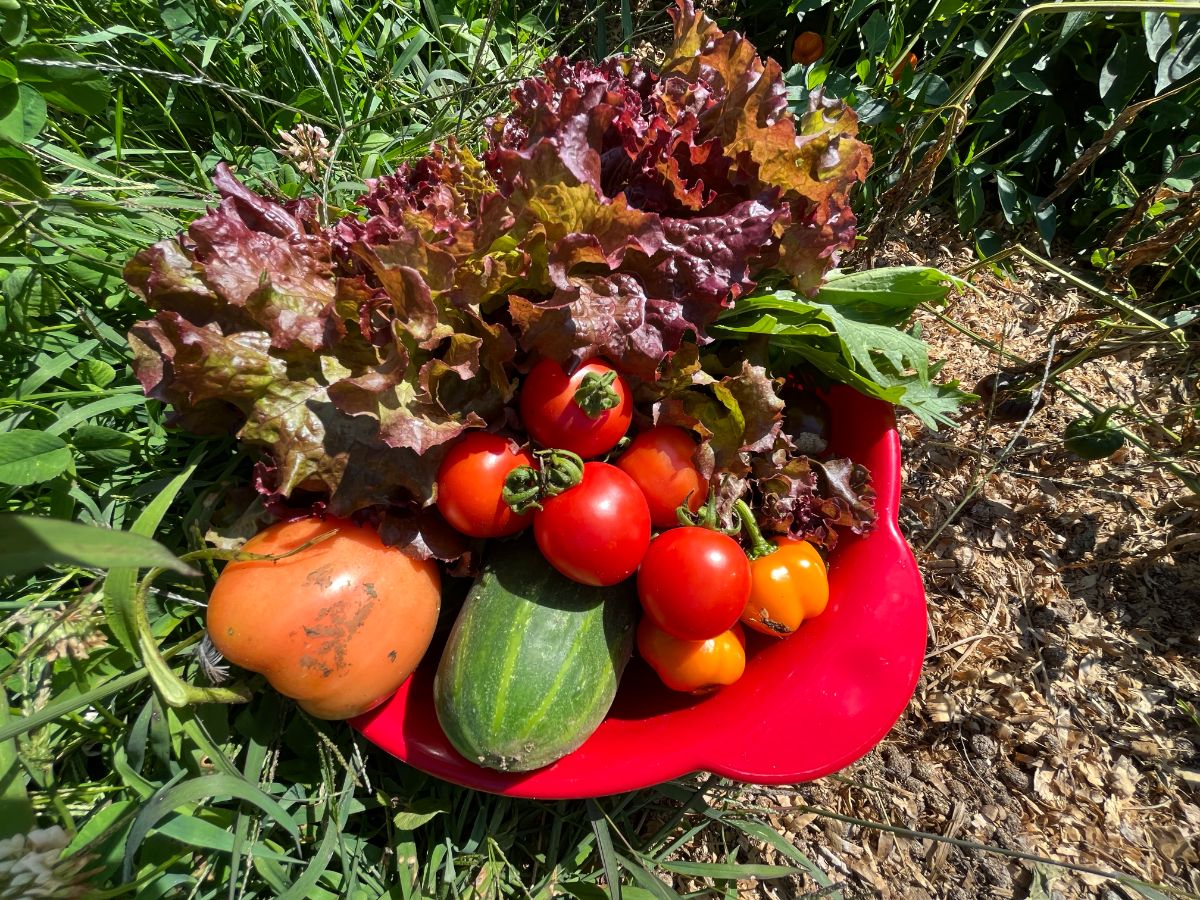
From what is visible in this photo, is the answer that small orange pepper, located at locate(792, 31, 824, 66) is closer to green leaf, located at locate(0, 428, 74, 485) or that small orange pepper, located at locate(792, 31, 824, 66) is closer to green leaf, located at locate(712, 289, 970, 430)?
green leaf, located at locate(712, 289, 970, 430)

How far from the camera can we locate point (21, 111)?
1398mm

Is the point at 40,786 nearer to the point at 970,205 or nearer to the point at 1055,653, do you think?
the point at 1055,653

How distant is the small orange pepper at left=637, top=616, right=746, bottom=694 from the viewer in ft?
4.56

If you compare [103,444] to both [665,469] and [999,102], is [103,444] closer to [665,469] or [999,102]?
[665,469]

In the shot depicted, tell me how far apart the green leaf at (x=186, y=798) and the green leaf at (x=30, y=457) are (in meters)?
0.58

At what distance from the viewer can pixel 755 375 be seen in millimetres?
1365

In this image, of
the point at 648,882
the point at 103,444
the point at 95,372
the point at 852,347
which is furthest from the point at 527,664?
the point at 95,372

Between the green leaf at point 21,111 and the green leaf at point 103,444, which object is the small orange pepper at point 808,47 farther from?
the green leaf at point 103,444

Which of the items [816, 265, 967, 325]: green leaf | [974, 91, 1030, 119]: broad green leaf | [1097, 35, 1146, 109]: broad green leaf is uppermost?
[1097, 35, 1146, 109]: broad green leaf

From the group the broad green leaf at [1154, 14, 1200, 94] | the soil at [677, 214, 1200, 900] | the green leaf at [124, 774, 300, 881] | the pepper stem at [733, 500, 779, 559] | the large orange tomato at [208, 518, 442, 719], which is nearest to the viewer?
the green leaf at [124, 774, 300, 881]

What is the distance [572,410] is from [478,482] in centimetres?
21

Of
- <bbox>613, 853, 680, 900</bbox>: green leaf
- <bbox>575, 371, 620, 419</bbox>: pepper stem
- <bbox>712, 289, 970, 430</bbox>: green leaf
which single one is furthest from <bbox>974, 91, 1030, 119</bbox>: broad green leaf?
<bbox>613, 853, 680, 900</bbox>: green leaf

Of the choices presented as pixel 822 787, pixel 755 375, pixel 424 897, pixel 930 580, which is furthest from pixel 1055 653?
pixel 424 897

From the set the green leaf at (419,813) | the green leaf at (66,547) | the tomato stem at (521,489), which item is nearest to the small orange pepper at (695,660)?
the tomato stem at (521,489)
